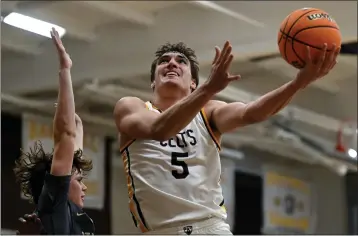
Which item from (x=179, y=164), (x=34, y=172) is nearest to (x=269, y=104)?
(x=179, y=164)

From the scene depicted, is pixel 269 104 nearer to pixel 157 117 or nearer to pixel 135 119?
pixel 157 117

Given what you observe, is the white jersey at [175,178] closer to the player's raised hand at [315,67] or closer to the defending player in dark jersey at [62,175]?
the defending player in dark jersey at [62,175]

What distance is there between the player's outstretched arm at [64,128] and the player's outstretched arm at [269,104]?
649mm

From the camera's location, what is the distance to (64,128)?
3402 millimetres

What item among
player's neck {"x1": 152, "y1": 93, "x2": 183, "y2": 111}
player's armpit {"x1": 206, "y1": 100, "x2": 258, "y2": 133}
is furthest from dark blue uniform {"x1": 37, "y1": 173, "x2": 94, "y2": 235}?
player's armpit {"x1": 206, "y1": 100, "x2": 258, "y2": 133}

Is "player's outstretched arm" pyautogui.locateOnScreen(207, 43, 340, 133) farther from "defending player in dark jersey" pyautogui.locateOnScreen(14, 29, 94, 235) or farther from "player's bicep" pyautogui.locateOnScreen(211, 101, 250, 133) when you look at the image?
"defending player in dark jersey" pyautogui.locateOnScreen(14, 29, 94, 235)

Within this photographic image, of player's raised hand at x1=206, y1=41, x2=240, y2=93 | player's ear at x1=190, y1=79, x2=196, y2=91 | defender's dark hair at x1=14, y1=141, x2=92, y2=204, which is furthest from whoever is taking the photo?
player's ear at x1=190, y1=79, x2=196, y2=91

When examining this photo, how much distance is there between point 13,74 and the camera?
375 inches

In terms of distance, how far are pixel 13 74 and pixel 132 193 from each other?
20.6ft

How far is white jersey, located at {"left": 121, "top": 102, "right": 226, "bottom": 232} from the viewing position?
3.46m

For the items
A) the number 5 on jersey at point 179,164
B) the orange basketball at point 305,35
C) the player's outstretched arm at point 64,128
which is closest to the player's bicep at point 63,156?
the player's outstretched arm at point 64,128

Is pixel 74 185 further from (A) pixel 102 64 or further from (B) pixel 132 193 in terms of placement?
(A) pixel 102 64

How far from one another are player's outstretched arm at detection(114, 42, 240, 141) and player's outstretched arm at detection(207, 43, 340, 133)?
23 cm

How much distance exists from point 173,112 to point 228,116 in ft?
1.33
